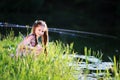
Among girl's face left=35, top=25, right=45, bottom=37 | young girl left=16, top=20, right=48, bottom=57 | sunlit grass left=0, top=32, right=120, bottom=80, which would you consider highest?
girl's face left=35, top=25, right=45, bottom=37

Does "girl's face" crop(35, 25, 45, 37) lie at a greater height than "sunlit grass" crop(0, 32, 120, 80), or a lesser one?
greater

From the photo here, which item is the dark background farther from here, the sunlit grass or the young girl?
the sunlit grass

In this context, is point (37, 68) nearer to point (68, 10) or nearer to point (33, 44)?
point (33, 44)

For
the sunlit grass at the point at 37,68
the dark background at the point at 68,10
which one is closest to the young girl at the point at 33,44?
the sunlit grass at the point at 37,68

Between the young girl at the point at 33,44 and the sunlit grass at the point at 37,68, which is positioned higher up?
the young girl at the point at 33,44

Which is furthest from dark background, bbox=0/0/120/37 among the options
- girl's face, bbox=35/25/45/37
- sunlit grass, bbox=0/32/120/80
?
sunlit grass, bbox=0/32/120/80

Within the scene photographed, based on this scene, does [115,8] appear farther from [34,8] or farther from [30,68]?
[30,68]

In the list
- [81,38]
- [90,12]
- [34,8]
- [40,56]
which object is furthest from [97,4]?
[40,56]

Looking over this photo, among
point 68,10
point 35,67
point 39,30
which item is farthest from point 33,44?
point 68,10

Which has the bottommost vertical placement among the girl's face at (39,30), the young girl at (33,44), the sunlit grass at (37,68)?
the sunlit grass at (37,68)

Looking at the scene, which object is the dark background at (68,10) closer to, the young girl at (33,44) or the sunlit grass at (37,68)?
the young girl at (33,44)

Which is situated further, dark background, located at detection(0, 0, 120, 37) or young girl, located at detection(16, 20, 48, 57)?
dark background, located at detection(0, 0, 120, 37)

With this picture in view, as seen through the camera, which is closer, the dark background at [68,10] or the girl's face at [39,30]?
the girl's face at [39,30]

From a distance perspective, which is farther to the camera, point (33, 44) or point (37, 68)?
point (33, 44)
